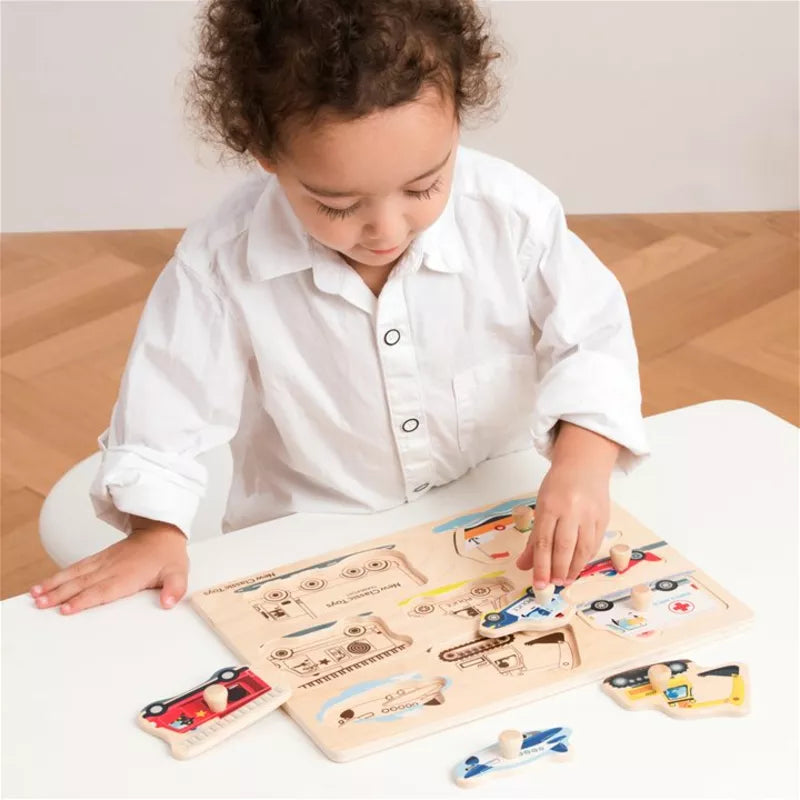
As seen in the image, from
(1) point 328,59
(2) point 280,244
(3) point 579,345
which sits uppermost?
(1) point 328,59

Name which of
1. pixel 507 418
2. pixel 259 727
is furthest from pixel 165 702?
pixel 507 418

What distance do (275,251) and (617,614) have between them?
34 cm

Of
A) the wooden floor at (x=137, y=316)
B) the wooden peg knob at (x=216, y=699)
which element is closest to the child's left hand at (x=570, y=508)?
the wooden peg knob at (x=216, y=699)

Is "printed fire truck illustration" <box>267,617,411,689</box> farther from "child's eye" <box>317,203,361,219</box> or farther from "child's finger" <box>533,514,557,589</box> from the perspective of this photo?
"child's eye" <box>317,203,361,219</box>

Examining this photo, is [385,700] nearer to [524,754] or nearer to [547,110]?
[524,754]

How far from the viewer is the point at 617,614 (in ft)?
2.60

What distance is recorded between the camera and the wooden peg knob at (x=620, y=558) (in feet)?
2.73

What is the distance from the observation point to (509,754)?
682 millimetres

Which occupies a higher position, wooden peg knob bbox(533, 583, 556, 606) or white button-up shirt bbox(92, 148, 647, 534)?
white button-up shirt bbox(92, 148, 647, 534)

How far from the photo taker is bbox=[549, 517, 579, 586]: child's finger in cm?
82

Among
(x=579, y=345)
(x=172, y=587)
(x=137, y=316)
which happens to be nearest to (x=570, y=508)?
(x=579, y=345)

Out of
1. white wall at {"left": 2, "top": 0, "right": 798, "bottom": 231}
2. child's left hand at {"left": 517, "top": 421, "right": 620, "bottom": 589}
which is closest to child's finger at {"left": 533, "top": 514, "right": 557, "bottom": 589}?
child's left hand at {"left": 517, "top": 421, "right": 620, "bottom": 589}

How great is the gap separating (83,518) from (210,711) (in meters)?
0.62

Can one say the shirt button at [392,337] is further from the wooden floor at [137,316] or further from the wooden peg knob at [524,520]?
the wooden floor at [137,316]
